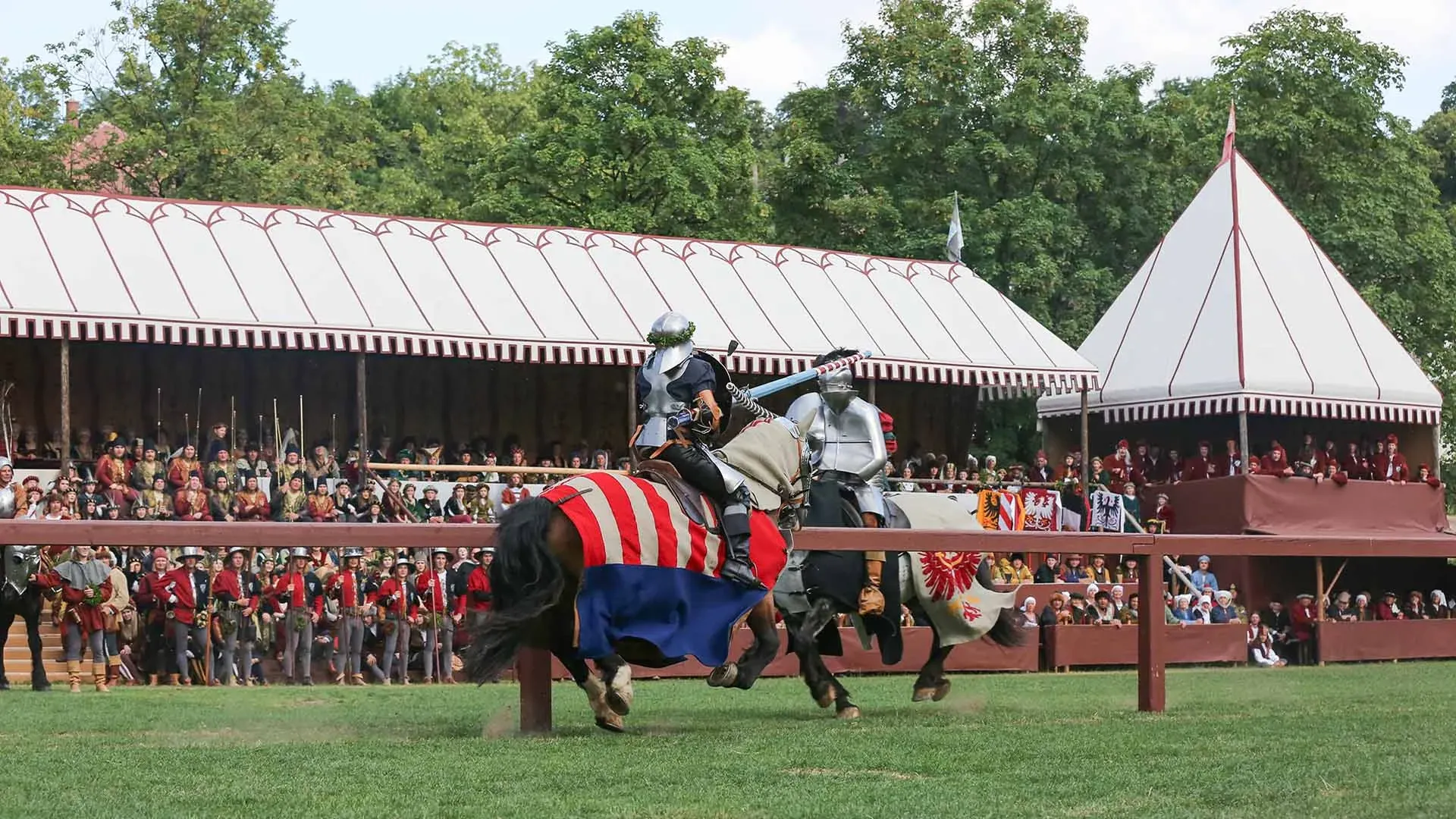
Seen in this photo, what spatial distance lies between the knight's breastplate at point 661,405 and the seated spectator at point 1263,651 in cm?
1694

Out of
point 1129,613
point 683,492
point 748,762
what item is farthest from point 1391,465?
point 748,762

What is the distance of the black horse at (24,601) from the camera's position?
16391 mm

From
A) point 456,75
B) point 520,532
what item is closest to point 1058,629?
point 520,532

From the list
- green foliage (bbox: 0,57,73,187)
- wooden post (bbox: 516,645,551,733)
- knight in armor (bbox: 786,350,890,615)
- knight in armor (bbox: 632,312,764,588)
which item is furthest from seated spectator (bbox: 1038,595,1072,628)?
green foliage (bbox: 0,57,73,187)

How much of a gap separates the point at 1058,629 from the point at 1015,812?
17.1 meters

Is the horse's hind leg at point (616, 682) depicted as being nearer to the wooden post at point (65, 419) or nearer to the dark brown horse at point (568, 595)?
the dark brown horse at point (568, 595)

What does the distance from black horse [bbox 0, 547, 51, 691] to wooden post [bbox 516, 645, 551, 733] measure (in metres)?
7.76

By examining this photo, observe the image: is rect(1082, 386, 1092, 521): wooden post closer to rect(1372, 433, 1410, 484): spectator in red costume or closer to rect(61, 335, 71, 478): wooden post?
rect(1372, 433, 1410, 484): spectator in red costume

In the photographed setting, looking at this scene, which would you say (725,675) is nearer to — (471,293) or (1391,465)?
(471,293)

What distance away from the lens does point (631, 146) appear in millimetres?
37062

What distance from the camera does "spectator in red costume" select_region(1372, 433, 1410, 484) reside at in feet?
104

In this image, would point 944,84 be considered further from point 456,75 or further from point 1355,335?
point 456,75

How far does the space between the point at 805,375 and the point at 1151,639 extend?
2757 millimetres

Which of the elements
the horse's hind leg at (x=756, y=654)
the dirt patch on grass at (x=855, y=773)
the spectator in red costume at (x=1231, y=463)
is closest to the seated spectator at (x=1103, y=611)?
the spectator in red costume at (x=1231, y=463)
